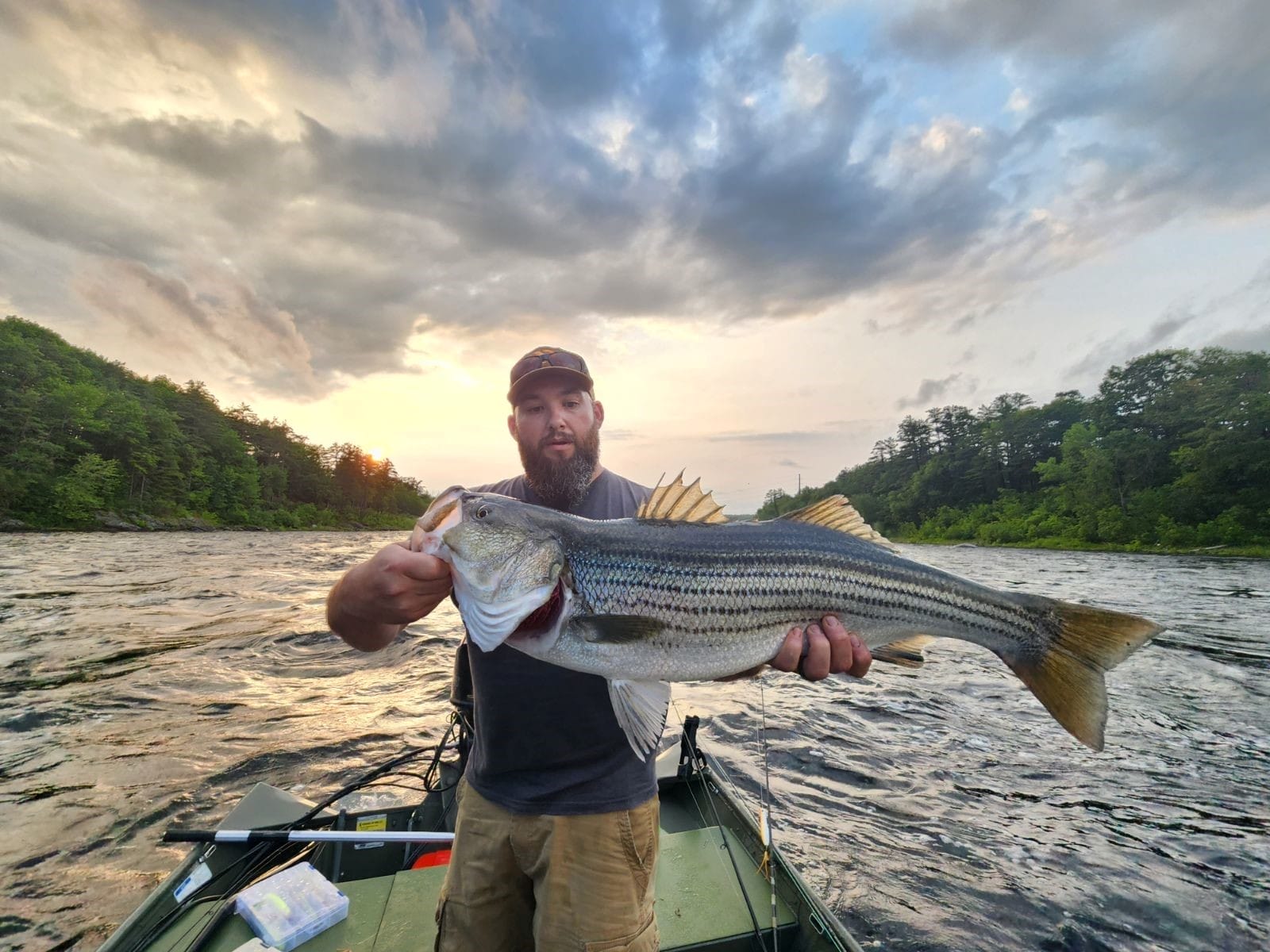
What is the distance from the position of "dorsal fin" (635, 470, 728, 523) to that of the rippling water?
17.9 feet

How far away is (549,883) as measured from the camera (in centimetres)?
304

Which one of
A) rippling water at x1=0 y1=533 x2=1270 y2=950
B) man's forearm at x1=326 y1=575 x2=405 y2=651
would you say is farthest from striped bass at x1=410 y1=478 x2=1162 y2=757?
rippling water at x1=0 y1=533 x2=1270 y2=950

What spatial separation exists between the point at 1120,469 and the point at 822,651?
80.3m

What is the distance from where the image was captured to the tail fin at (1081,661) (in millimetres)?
3574

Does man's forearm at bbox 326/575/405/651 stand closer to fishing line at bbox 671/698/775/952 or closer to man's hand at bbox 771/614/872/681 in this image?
man's hand at bbox 771/614/872/681

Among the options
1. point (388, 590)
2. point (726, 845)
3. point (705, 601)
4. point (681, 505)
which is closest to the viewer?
point (388, 590)

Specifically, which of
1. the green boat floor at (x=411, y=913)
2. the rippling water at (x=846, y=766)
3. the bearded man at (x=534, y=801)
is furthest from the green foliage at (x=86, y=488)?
the bearded man at (x=534, y=801)

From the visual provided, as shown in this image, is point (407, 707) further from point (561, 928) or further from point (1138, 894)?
point (1138, 894)

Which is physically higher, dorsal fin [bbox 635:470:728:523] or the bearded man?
dorsal fin [bbox 635:470:728:523]

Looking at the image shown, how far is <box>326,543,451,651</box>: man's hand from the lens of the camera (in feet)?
9.49

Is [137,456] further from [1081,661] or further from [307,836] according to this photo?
[1081,661]

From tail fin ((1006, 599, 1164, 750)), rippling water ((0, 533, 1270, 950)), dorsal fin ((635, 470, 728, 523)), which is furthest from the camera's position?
rippling water ((0, 533, 1270, 950))

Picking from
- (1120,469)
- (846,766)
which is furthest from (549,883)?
(1120,469)

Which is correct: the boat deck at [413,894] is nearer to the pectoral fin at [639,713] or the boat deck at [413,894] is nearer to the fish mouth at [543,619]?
the pectoral fin at [639,713]
